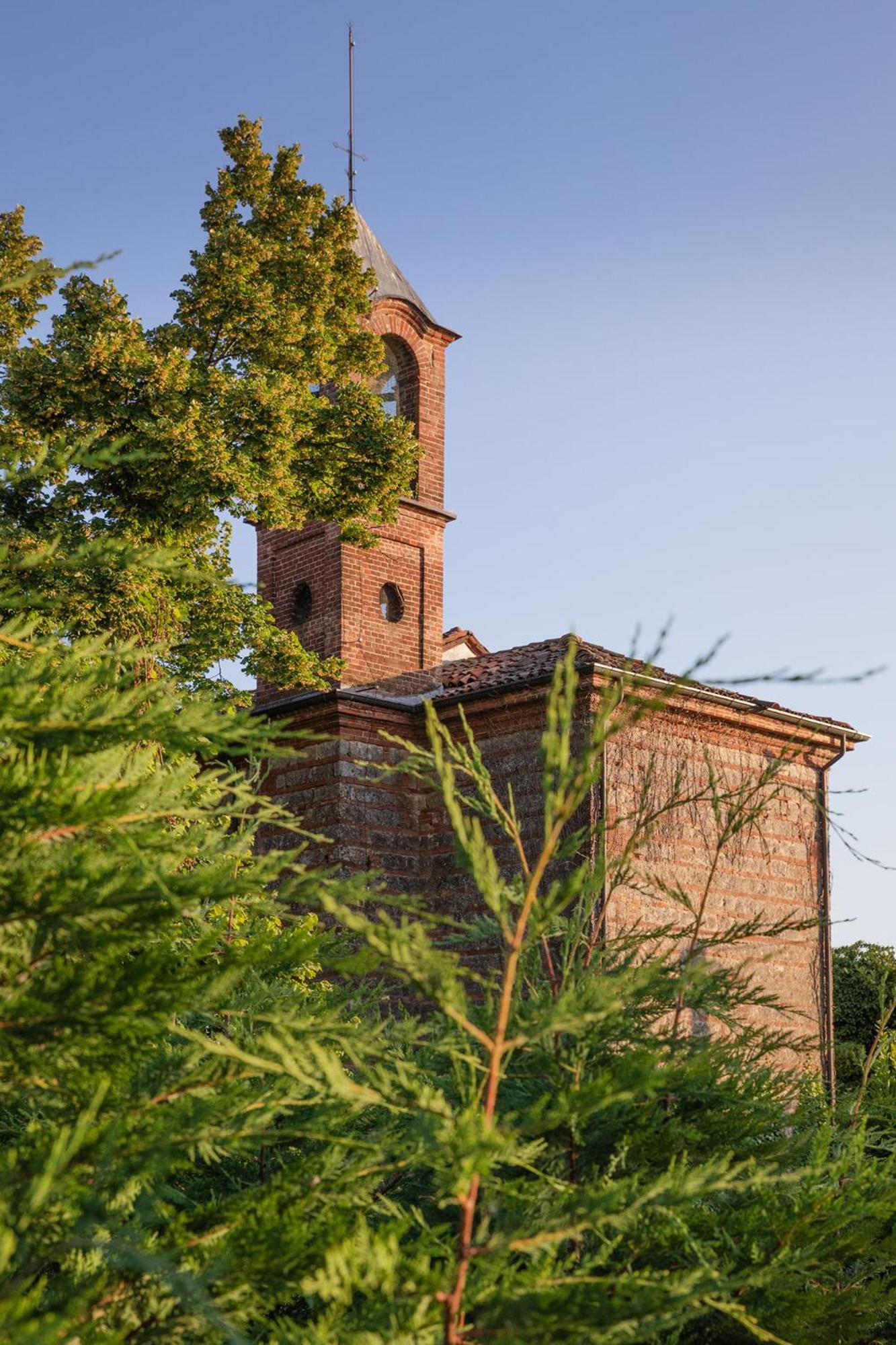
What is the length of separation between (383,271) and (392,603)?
19.1 ft

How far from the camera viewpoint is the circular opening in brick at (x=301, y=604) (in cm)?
2231

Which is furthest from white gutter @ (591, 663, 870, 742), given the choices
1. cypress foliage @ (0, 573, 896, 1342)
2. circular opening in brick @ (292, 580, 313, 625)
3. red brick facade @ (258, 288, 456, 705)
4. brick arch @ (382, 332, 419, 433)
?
cypress foliage @ (0, 573, 896, 1342)

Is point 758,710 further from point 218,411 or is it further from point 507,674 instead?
point 218,411

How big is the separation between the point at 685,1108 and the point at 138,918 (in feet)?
5.79

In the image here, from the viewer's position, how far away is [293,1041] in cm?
212

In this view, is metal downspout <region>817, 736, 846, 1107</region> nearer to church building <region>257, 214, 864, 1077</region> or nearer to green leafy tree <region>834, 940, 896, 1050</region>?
church building <region>257, 214, 864, 1077</region>

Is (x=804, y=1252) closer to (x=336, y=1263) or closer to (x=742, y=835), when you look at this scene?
(x=336, y=1263)

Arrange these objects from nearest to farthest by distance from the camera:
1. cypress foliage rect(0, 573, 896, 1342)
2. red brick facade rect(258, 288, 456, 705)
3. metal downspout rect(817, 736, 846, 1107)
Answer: cypress foliage rect(0, 573, 896, 1342) → metal downspout rect(817, 736, 846, 1107) → red brick facade rect(258, 288, 456, 705)

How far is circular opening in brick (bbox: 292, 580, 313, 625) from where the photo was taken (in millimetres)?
22309

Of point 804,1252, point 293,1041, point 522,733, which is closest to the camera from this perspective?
point 293,1041

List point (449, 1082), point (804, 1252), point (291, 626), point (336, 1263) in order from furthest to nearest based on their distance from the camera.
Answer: point (291, 626), point (449, 1082), point (804, 1252), point (336, 1263)

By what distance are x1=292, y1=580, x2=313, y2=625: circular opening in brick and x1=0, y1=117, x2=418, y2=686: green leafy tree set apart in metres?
3.49

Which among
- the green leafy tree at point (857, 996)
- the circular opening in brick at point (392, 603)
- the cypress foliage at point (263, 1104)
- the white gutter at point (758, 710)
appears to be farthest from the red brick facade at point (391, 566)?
the cypress foliage at point (263, 1104)

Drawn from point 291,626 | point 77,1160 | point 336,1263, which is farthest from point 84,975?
point 291,626
